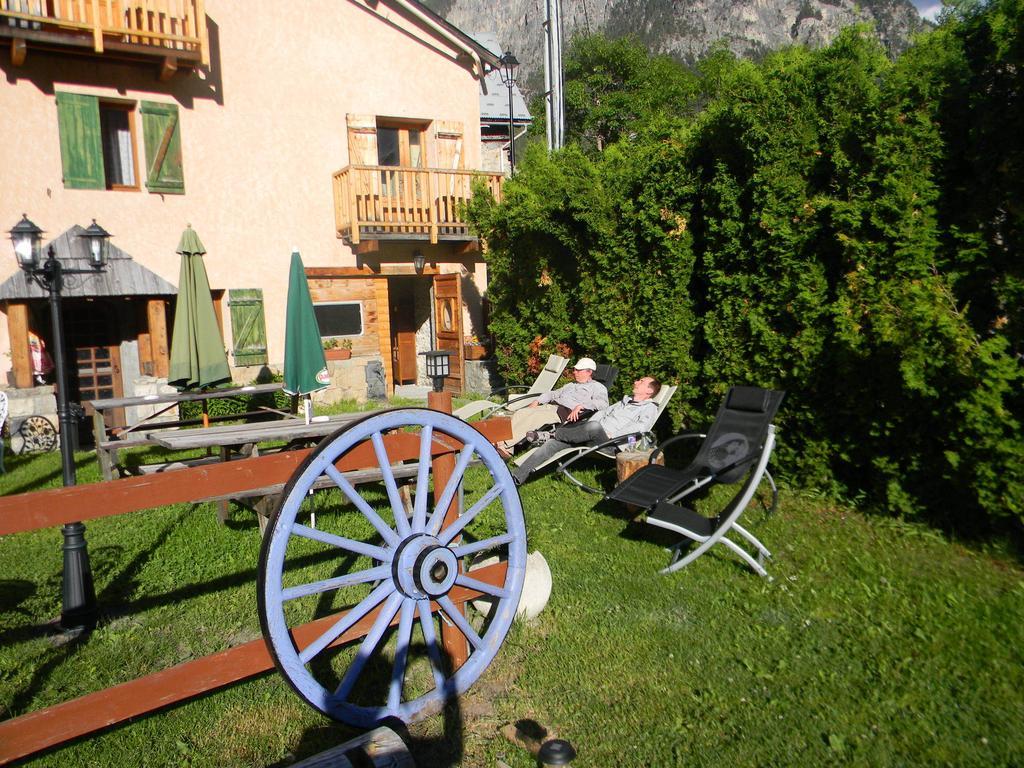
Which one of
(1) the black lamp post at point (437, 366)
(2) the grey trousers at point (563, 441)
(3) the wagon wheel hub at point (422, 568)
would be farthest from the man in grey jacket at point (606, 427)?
(3) the wagon wheel hub at point (422, 568)

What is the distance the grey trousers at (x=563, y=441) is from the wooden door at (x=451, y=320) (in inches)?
271

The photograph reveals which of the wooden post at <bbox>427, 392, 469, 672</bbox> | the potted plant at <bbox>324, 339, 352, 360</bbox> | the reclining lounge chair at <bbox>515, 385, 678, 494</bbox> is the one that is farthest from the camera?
the potted plant at <bbox>324, 339, 352, 360</bbox>

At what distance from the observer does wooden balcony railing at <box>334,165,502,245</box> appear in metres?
12.3

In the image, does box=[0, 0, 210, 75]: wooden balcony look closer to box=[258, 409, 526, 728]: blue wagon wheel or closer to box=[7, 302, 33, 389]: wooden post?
box=[7, 302, 33, 389]: wooden post

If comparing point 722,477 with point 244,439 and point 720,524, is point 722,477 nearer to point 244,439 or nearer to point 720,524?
point 720,524

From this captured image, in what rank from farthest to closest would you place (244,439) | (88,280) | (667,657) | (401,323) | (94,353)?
1. (401,323)
2. (94,353)
3. (88,280)
4. (244,439)
5. (667,657)

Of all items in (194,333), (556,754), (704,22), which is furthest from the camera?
(704,22)

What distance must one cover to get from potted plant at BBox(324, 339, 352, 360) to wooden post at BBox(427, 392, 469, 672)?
9.82m

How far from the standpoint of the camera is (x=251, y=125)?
1220 centimetres

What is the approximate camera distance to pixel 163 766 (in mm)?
2807

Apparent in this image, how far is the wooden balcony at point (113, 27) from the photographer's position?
32.2 ft

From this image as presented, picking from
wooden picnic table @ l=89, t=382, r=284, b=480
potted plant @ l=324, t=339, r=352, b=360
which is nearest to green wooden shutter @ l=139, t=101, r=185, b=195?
potted plant @ l=324, t=339, r=352, b=360

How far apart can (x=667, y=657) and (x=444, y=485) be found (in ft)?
4.43

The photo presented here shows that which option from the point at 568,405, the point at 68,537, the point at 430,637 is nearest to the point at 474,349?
the point at 568,405
